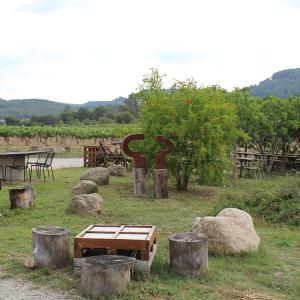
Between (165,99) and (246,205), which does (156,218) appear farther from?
(165,99)

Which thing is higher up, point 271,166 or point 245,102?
point 245,102

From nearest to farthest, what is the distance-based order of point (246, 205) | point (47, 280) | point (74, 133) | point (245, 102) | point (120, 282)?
point (120, 282) < point (47, 280) < point (246, 205) < point (245, 102) < point (74, 133)

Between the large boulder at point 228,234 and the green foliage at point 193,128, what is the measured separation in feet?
19.4

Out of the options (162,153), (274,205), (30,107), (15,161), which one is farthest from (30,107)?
(274,205)

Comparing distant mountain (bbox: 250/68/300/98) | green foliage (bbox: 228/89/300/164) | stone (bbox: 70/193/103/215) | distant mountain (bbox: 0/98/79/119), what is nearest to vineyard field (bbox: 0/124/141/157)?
green foliage (bbox: 228/89/300/164)

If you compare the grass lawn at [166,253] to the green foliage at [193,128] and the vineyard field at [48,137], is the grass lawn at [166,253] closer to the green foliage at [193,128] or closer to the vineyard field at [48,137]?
the green foliage at [193,128]

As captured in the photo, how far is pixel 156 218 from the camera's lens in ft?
30.6

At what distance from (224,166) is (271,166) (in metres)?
7.54

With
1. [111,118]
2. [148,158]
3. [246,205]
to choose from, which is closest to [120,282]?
[246,205]

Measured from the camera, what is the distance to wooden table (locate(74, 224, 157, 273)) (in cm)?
535

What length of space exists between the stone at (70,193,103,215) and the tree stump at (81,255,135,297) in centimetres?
450

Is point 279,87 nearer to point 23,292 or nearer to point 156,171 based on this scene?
point 156,171

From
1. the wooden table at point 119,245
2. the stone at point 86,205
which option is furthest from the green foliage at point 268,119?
the wooden table at point 119,245

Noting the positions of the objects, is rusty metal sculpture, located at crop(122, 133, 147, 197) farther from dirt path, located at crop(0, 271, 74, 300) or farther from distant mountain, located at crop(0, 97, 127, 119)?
distant mountain, located at crop(0, 97, 127, 119)
